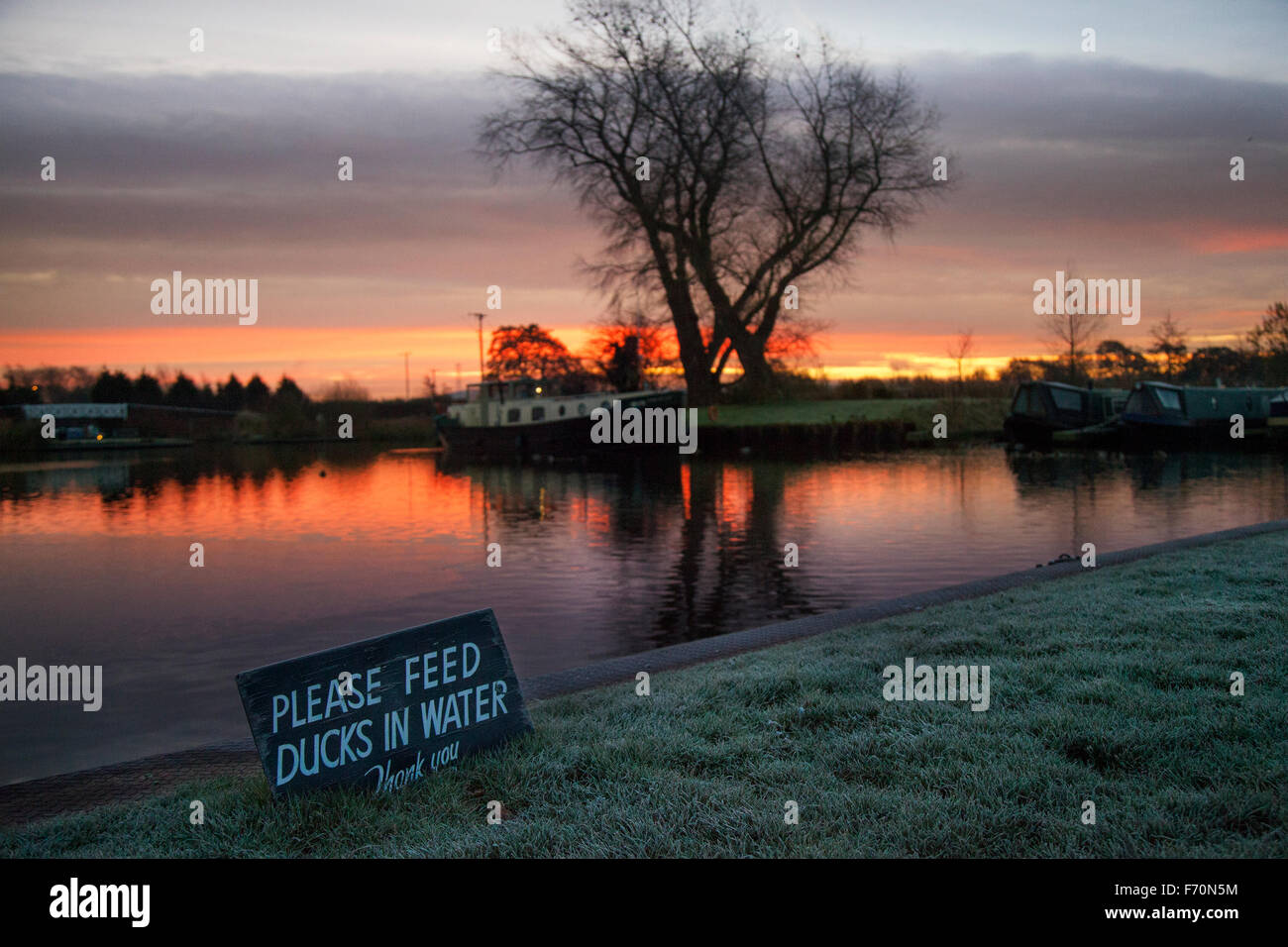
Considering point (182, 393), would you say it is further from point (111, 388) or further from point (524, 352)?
point (524, 352)

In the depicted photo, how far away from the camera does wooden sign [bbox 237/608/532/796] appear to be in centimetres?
458

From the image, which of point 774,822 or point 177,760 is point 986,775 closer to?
point 774,822

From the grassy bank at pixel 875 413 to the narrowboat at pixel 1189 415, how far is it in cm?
1283

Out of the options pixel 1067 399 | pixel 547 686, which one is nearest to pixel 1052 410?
pixel 1067 399

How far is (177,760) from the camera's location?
579 cm

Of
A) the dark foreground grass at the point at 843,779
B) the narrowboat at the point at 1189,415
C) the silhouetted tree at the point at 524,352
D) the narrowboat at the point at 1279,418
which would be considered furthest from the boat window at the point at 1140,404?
the silhouetted tree at the point at 524,352

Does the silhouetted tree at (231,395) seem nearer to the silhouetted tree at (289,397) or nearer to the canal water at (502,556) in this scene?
the silhouetted tree at (289,397)

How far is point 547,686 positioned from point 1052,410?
1728 inches

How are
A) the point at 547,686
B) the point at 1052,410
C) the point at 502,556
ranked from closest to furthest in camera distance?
the point at 547,686
the point at 502,556
the point at 1052,410

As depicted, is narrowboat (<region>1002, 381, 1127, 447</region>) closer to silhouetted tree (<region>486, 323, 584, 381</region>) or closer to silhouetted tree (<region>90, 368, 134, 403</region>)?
silhouetted tree (<region>486, 323, 584, 381</region>)

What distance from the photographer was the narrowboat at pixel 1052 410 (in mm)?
42938

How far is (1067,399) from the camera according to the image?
47219mm

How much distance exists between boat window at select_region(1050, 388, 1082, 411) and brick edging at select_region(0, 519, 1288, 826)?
121ft

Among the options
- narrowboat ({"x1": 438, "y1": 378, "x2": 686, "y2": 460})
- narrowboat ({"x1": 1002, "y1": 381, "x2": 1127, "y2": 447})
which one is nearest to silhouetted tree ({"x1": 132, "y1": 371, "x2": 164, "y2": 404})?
narrowboat ({"x1": 438, "y1": 378, "x2": 686, "y2": 460})
